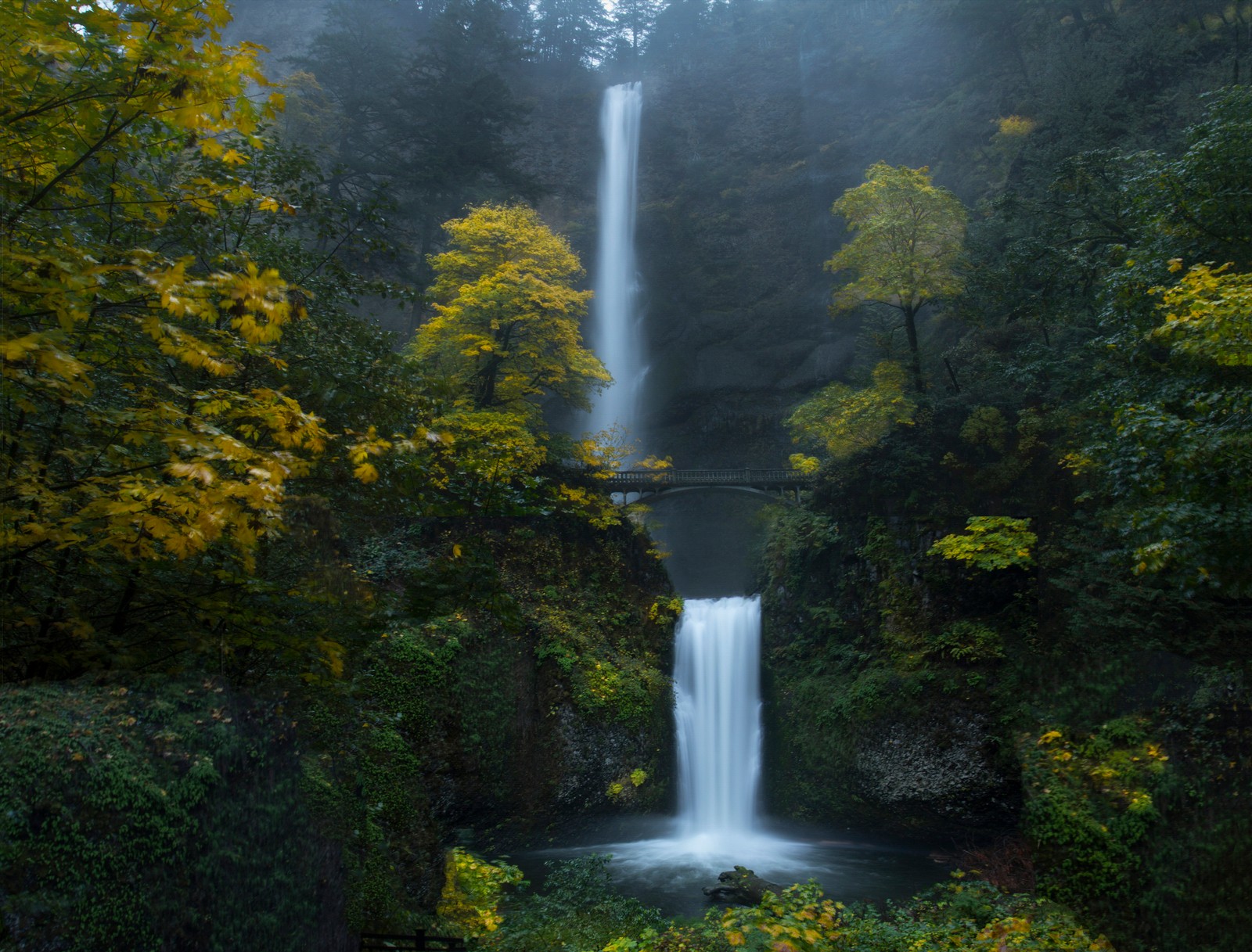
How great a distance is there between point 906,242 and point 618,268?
19.6m

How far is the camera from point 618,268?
3703cm

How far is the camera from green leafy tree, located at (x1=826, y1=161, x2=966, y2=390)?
19031 millimetres

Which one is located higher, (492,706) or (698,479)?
(698,479)

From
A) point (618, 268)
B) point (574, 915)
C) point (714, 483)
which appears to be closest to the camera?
point (574, 915)

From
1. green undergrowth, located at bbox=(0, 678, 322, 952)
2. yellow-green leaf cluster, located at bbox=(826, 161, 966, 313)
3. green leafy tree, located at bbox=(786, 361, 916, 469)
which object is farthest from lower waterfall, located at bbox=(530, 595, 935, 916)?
green undergrowth, located at bbox=(0, 678, 322, 952)

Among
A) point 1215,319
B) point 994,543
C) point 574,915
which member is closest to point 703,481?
point 994,543

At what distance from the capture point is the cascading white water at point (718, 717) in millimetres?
18453

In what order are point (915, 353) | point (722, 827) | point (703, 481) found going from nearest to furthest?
point (722, 827) → point (915, 353) → point (703, 481)

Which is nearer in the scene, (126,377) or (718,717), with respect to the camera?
(126,377)

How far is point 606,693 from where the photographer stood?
16.6 m

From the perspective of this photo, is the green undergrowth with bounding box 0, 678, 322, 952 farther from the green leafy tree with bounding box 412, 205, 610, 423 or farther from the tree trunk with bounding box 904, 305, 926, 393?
the tree trunk with bounding box 904, 305, 926, 393

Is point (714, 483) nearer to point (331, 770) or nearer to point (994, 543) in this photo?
point (994, 543)

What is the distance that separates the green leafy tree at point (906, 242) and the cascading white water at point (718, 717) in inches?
322

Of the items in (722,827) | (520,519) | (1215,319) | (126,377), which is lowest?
(722,827)
